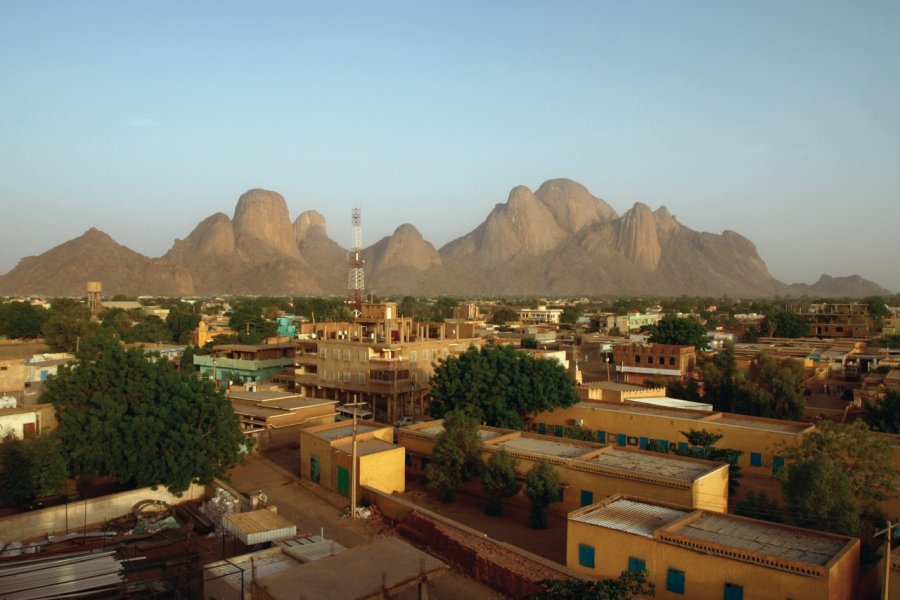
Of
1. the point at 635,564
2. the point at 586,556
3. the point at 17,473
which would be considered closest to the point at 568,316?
the point at 586,556

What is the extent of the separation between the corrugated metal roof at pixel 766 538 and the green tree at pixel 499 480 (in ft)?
16.8

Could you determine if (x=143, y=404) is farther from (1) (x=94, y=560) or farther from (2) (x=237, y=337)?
(2) (x=237, y=337)

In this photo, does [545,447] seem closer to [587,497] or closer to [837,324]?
[587,497]

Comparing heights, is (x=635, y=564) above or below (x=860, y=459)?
below

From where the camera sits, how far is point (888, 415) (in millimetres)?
21484

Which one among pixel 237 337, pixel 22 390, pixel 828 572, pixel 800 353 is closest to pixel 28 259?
pixel 237 337

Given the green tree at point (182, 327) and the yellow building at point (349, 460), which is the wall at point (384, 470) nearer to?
the yellow building at point (349, 460)

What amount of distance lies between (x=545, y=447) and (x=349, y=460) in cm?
521

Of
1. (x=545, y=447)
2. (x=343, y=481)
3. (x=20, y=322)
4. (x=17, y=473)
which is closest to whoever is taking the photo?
(x=17, y=473)

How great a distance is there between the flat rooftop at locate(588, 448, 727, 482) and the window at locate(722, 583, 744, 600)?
4.02 metres

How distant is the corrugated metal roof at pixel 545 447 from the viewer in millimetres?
17266

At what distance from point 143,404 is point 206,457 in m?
Result: 2.01

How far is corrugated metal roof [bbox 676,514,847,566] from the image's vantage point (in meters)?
10.4

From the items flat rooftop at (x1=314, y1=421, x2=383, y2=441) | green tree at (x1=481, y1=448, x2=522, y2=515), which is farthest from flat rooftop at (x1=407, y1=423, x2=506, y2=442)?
green tree at (x1=481, y1=448, x2=522, y2=515)
